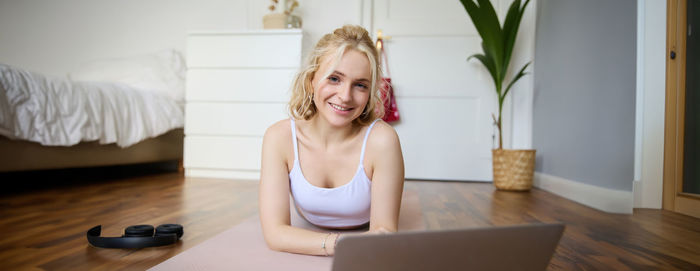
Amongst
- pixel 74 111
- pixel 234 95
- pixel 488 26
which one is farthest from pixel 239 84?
pixel 488 26

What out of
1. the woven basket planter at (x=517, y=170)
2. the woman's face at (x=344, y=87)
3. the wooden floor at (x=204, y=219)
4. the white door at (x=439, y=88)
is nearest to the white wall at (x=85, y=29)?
the wooden floor at (x=204, y=219)

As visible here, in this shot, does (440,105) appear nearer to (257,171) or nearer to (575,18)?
(575,18)

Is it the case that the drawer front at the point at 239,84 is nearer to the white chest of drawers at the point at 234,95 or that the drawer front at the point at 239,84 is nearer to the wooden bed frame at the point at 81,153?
the white chest of drawers at the point at 234,95

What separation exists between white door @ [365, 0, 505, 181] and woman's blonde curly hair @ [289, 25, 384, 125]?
85.4 inches

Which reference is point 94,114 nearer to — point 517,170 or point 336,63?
point 336,63

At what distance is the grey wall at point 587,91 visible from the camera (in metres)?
1.85

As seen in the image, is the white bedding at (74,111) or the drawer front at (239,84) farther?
the drawer front at (239,84)

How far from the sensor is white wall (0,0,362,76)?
12.6 ft

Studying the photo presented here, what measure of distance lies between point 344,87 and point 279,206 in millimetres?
341

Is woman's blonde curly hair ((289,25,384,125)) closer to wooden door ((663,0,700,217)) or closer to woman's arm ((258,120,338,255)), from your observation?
woman's arm ((258,120,338,255))

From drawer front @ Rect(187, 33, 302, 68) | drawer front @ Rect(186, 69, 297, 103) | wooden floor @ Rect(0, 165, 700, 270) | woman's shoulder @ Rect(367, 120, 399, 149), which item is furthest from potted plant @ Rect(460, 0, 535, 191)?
woman's shoulder @ Rect(367, 120, 399, 149)

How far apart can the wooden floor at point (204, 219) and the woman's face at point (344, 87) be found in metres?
0.57

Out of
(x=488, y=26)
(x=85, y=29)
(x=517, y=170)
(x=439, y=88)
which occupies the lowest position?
(x=517, y=170)

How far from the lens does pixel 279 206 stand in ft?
3.32
